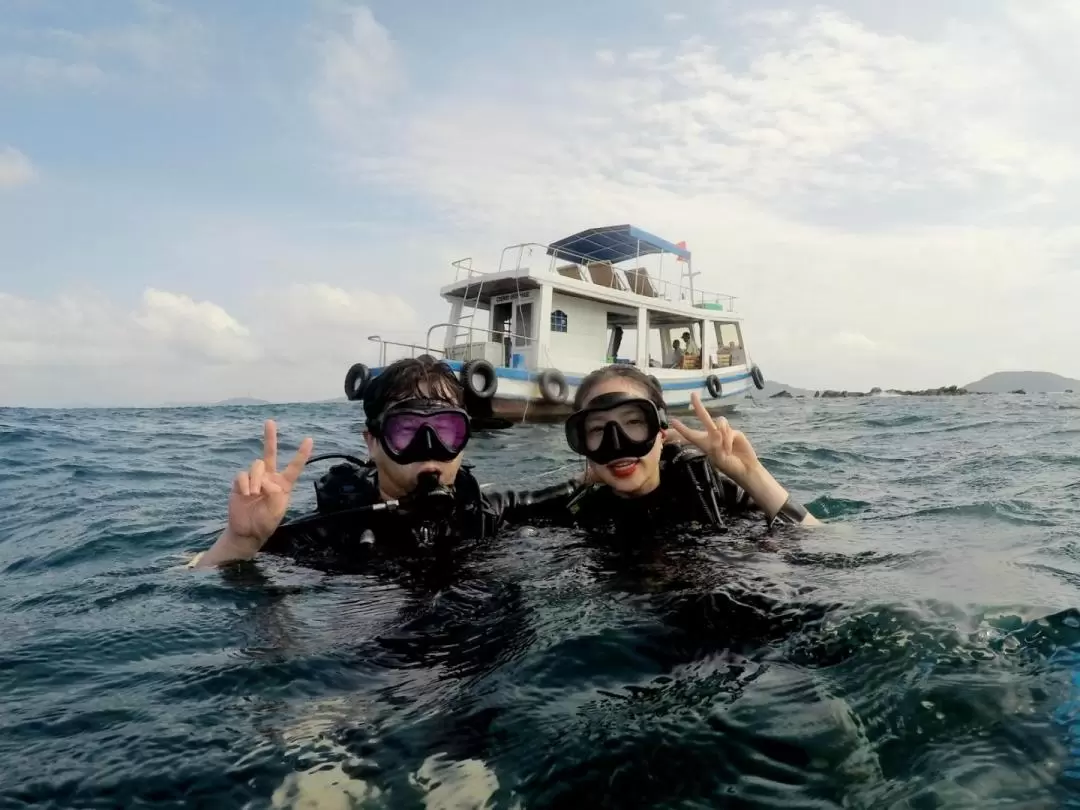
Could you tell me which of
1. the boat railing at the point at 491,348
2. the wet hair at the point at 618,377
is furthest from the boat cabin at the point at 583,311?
the wet hair at the point at 618,377

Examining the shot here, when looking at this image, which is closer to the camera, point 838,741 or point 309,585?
point 838,741

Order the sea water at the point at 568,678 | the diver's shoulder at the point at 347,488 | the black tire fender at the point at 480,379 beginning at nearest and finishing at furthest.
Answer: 1. the sea water at the point at 568,678
2. the diver's shoulder at the point at 347,488
3. the black tire fender at the point at 480,379

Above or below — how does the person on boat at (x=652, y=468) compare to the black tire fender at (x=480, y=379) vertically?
below

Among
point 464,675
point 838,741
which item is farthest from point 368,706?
point 838,741

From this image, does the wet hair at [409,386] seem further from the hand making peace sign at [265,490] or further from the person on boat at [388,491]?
the hand making peace sign at [265,490]

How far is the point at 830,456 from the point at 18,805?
8.72 meters

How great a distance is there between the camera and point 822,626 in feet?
7.21

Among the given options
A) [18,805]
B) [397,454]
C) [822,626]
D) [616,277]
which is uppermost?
[616,277]

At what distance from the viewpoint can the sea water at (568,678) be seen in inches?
60.5

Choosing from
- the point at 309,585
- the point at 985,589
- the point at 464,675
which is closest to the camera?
the point at 464,675

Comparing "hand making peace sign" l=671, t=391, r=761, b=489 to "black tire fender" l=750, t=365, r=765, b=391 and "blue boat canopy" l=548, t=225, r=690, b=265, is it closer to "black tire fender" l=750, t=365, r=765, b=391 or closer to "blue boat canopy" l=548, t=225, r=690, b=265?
"blue boat canopy" l=548, t=225, r=690, b=265

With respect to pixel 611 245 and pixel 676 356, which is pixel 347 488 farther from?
pixel 676 356

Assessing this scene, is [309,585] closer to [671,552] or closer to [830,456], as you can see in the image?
[671,552]

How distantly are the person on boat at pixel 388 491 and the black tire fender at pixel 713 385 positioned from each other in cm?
1637
